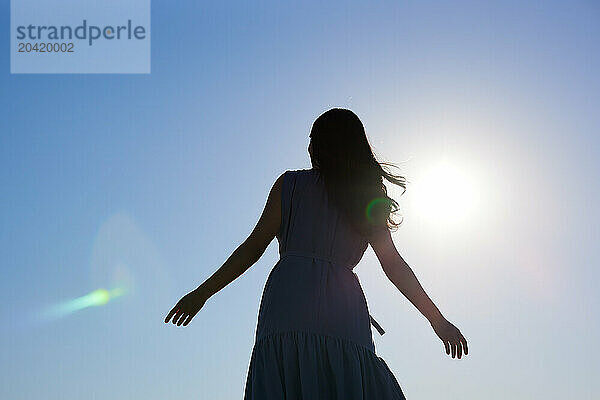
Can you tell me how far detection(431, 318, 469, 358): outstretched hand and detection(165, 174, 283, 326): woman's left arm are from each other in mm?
964

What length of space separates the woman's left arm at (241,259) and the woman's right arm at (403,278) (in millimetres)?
520

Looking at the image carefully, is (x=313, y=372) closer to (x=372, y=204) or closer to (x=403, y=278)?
(x=403, y=278)

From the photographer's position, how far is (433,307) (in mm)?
7879

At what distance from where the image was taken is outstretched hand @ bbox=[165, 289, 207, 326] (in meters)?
7.69

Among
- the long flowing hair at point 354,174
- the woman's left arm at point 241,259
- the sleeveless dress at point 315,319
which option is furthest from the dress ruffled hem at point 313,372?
the long flowing hair at point 354,174

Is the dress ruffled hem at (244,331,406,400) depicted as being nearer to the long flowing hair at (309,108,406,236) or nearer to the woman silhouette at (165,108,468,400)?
the woman silhouette at (165,108,468,400)

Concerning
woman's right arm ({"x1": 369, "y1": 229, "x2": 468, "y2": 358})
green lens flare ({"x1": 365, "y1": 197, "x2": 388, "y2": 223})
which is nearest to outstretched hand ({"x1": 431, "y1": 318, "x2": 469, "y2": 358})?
woman's right arm ({"x1": 369, "y1": 229, "x2": 468, "y2": 358})

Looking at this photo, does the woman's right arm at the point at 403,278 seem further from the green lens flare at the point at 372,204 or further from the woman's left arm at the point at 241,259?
the woman's left arm at the point at 241,259

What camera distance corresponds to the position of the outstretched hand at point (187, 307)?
7.69m

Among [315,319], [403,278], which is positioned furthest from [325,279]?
[403,278]

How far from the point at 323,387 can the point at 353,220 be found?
33.6 inches

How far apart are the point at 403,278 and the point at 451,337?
39 centimetres

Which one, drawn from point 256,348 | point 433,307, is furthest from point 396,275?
point 256,348

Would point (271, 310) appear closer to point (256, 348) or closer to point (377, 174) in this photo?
point (256, 348)
